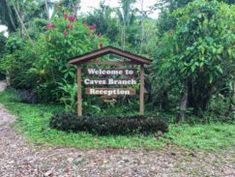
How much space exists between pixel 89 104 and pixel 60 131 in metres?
1.48

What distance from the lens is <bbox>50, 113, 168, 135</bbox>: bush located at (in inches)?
251

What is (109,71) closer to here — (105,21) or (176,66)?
(176,66)

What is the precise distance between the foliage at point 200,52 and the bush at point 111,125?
1.46 m

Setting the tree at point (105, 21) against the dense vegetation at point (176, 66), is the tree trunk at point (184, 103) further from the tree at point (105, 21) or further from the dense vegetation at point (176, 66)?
the tree at point (105, 21)

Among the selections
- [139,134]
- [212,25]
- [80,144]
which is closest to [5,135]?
[80,144]

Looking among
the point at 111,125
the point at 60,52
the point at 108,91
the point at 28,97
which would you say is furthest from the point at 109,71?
the point at 28,97

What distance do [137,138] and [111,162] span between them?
1.24 m

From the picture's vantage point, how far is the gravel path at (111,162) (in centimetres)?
472

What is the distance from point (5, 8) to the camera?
1571 cm

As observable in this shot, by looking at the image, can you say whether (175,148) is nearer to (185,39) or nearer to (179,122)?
(179,122)

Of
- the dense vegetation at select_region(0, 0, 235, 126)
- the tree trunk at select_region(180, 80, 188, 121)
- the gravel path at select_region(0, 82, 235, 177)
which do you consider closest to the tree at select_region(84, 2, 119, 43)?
the dense vegetation at select_region(0, 0, 235, 126)

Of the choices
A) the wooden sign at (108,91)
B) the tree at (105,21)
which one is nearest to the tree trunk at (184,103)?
the wooden sign at (108,91)

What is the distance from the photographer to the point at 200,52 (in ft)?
23.4

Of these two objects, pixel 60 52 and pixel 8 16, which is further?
pixel 8 16
